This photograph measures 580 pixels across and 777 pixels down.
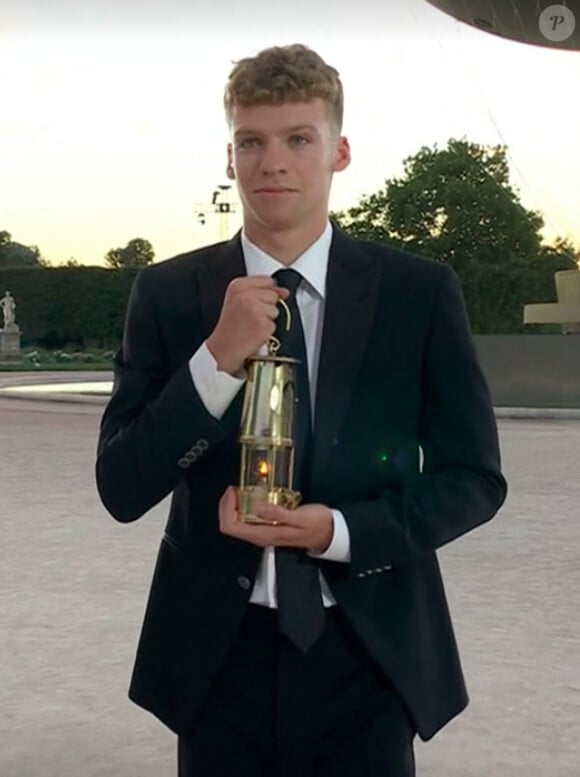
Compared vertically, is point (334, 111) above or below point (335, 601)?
above

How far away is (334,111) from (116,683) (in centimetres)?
324

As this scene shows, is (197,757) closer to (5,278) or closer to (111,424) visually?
(111,424)

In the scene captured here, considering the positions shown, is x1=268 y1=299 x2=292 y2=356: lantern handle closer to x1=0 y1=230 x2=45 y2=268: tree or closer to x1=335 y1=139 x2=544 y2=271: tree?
x1=335 y1=139 x2=544 y2=271: tree

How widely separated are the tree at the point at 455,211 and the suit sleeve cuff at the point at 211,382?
159 feet

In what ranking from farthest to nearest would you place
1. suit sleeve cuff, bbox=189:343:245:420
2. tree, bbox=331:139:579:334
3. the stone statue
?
the stone statue → tree, bbox=331:139:579:334 → suit sleeve cuff, bbox=189:343:245:420

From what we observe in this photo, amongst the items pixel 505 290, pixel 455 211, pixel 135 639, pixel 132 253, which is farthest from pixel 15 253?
pixel 135 639

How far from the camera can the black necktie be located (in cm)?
169

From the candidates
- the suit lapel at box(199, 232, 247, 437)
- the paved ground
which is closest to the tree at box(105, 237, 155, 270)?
the paved ground

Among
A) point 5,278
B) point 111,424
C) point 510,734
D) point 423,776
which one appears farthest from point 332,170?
point 5,278

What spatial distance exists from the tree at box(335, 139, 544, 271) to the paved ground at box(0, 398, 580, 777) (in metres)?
42.0

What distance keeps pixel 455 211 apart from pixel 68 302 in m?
18.6

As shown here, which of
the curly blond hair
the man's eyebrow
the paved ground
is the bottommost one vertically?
the paved ground

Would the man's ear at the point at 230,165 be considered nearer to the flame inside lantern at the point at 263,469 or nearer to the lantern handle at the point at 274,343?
the lantern handle at the point at 274,343

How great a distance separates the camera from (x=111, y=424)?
1.81 m
